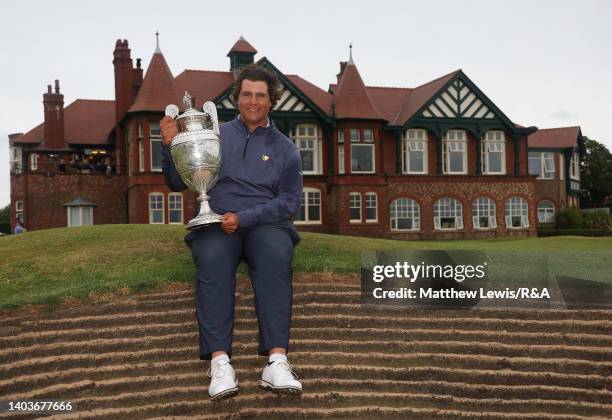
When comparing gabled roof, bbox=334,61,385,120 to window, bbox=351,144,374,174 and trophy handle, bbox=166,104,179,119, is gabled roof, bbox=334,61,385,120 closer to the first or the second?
window, bbox=351,144,374,174

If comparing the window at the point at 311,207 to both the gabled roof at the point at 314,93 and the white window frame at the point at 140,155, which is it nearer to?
the gabled roof at the point at 314,93

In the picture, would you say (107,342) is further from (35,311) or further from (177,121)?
(177,121)

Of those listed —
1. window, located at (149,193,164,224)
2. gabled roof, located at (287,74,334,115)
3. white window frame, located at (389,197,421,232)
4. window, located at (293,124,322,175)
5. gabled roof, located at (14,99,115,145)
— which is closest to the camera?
window, located at (149,193,164,224)

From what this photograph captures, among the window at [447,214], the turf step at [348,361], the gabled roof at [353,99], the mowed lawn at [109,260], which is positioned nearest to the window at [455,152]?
the window at [447,214]

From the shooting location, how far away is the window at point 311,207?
29062 millimetres

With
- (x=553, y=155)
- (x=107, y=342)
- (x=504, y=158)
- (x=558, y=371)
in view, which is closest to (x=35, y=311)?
(x=107, y=342)

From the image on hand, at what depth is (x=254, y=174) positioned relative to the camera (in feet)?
17.5

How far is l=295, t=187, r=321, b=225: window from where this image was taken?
2906 centimetres

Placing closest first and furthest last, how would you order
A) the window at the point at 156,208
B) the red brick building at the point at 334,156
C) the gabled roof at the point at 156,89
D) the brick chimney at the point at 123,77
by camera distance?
the gabled roof at the point at 156,89 → the window at the point at 156,208 → the red brick building at the point at 334,156 → the brick chimney at the point at 123,77

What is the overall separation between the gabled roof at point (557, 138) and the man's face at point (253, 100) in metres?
39.1

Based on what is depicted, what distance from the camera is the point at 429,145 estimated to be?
31.2 metres

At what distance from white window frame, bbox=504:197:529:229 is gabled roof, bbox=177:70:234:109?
597 inches

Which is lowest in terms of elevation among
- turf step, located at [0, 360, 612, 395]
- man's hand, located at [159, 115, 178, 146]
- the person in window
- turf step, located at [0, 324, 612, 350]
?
turf step, located at [0, 360, 612, 395]

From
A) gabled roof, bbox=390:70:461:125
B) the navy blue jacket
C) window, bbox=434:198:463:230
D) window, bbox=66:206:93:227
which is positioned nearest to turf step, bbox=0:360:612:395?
the navy blue jacket
